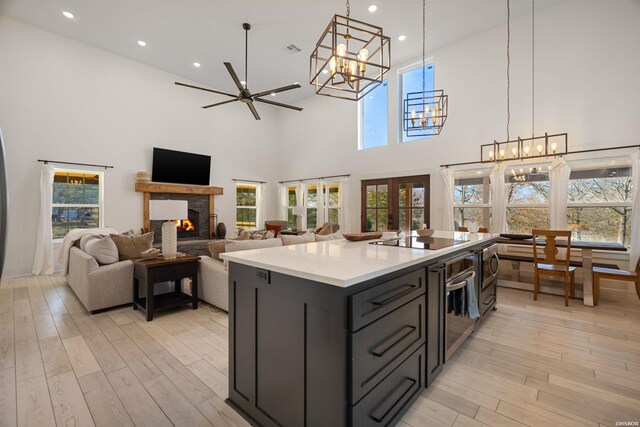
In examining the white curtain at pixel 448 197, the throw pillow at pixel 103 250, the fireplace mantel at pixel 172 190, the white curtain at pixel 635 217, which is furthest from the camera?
the fireplace mantel at pixel 172 190

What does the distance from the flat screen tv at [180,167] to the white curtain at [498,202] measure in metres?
6.76

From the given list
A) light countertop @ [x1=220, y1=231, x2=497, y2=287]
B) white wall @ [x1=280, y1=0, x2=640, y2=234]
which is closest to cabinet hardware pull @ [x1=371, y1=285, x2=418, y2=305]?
light countertop @ [x1=220, y1=231, x2=497, y2=287]

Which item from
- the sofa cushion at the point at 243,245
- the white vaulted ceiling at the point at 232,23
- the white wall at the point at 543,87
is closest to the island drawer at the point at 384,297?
the sofa cushion at the point at 243,245

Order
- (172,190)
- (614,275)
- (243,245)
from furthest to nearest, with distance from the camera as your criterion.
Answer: (172,190), (614,275), (243,245)

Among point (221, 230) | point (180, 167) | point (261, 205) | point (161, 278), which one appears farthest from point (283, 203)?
point (161, 278)

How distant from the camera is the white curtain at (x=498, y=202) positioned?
5.19 m

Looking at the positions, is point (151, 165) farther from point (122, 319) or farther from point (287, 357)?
point (287, 357)

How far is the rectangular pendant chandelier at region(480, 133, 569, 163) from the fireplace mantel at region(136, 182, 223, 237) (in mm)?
6445

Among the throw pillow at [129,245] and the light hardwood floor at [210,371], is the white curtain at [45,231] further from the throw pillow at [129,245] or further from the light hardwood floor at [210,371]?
the throw pillow at [129,245]

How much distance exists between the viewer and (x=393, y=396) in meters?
1.60

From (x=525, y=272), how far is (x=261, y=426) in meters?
5.00

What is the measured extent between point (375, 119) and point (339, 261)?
21.2 ft

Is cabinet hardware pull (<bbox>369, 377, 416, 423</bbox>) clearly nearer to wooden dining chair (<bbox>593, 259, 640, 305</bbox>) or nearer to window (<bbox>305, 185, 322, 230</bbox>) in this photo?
wooden dining chair (<bbox>593, 259, 640, 305</bbox>)

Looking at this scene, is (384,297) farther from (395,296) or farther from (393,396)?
(393,396)
